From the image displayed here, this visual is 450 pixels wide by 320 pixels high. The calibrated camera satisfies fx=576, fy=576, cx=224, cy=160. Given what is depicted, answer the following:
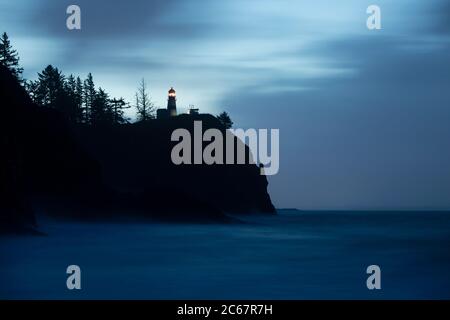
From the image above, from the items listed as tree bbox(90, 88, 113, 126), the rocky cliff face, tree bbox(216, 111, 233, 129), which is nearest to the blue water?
the rocky cliff face

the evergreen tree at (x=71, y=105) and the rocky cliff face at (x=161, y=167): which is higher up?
the evergreen tree at (x=71, y=105)

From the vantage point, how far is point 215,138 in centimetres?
A: 8450

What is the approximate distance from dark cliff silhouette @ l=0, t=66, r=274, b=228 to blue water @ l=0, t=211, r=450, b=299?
8.40 ft

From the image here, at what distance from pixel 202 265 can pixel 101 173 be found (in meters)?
23.4

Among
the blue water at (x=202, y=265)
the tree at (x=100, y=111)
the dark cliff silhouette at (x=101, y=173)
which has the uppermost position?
the tree at (x=100, y=111)

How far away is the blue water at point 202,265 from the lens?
68.2 feet

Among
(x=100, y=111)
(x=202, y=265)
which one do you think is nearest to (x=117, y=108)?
(x=100, y=111)

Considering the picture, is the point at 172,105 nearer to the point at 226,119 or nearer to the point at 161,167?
the point at 161,167

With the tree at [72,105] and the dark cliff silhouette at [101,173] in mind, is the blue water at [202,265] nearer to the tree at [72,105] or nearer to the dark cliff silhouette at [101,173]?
the dark cliff silhouette at [101,173]

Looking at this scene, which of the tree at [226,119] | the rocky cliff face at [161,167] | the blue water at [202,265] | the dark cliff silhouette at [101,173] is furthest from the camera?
the tree at [226,119]

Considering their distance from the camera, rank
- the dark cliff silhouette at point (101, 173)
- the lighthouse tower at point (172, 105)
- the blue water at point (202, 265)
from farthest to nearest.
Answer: the lighthouse tower at point (172, 105), the dark cliff silhouette at point (101, 173), the blue water at point (202, 265)

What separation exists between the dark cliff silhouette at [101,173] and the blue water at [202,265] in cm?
256

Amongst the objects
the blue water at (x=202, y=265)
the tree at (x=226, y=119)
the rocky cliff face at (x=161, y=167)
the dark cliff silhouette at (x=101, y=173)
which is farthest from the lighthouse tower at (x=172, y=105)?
the blue water at (x=202, y=265)

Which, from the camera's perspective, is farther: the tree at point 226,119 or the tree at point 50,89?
the tree at point 226,119
